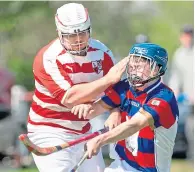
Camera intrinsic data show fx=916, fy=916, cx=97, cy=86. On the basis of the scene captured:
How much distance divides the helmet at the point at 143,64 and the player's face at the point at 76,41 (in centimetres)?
51

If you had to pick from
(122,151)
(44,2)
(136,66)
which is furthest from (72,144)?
(44,2)

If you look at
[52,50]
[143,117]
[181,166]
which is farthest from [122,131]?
[181,166]

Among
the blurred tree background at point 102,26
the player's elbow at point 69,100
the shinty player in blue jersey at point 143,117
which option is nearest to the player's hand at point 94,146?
the shinty player in blue jersey at point 143,117

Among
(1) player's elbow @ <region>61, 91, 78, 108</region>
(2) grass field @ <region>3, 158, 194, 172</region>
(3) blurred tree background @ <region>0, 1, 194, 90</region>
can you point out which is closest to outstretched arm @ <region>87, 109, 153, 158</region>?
(1) player's elbow @ <region>61, 91, 78, 108</region>

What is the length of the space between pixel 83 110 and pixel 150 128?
634 mm

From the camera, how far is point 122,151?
6.41 m

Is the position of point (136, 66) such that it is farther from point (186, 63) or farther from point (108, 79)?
point (186, 63)

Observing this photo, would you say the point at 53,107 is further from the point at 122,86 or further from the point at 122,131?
the point at 122,131

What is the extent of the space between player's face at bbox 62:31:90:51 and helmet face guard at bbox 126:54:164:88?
20.8 inches

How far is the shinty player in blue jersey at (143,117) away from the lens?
6102 mm

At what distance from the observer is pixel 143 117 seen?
240 inches

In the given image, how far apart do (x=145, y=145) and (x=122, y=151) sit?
22cm

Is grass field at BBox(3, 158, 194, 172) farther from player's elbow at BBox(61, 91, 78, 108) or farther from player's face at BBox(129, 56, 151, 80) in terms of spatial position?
player's face at BBox(129, 56, 151, 80)

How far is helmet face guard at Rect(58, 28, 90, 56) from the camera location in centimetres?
659
